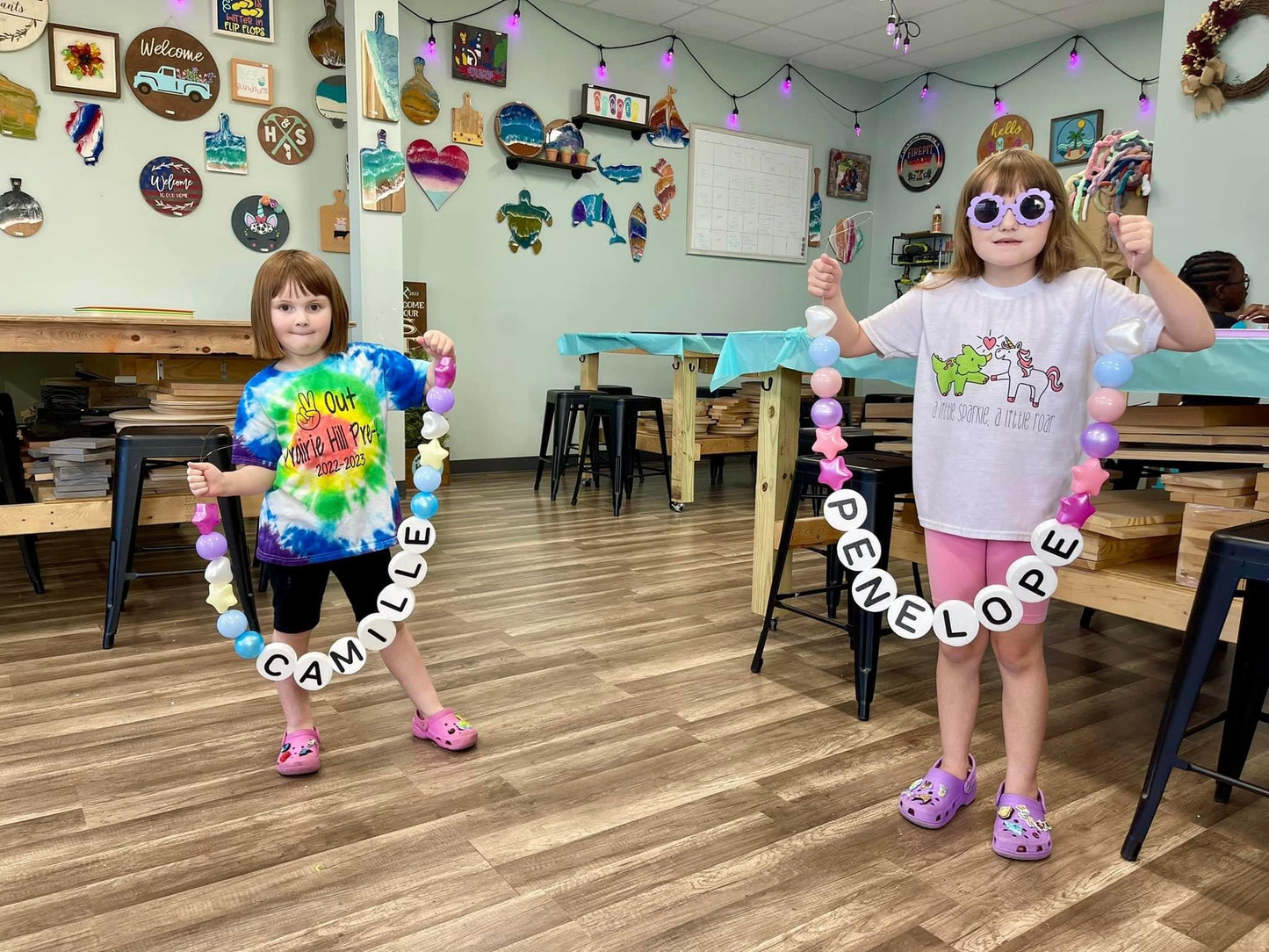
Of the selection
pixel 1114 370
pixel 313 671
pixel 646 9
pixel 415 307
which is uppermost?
Result: pixel 646 9

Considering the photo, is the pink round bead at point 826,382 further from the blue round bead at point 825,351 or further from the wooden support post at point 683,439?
the wooden support post at point 683,439

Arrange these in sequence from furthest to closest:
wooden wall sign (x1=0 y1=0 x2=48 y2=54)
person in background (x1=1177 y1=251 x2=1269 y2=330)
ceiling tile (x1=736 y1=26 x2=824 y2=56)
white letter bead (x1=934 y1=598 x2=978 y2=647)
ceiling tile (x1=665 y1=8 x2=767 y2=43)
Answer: ceiling tile (x1=736 y1=26 x2=824 y2=56) → ceiling tile (x1=665 y1=8 x2=767 y2=43) → wooden wall sign (x1=0 y1=0 x2=48 y2=54) → person in background (x1=1177 y1=251 x2=1269 y2=330) → white letter bead (x1=934 y1=598 x2=978 y2=647)

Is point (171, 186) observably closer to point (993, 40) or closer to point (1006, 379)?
point (1006, 379)

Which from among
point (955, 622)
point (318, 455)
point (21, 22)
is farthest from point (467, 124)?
point (955, 622)

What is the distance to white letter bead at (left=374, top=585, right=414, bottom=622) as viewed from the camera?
5.78 ft

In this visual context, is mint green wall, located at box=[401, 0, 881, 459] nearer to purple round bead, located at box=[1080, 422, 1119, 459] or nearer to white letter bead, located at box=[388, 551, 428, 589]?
white letter bead, located at box=[388, 551, 428, 589]

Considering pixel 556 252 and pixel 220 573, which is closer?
pixel 220 573

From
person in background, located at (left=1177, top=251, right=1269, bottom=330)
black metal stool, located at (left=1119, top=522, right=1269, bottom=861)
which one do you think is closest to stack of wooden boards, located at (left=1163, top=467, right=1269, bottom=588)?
black metal stool, located at (left=1119, top=522, right=1269, bottom=861)

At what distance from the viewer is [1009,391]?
1.46m

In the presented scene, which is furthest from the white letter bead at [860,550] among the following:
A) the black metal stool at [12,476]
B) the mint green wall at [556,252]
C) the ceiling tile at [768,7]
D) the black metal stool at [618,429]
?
the ceiling tile at [768,7]

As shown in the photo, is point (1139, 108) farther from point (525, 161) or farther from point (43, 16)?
point (43, 16)

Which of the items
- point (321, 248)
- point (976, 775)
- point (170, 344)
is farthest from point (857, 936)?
point (321, 248)

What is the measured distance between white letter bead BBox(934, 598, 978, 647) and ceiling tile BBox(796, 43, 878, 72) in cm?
586

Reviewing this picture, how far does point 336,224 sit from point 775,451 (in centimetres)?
327
